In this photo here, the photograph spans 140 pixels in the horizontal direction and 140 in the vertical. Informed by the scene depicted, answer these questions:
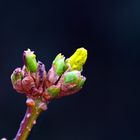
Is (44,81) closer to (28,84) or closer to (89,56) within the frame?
(28,84)

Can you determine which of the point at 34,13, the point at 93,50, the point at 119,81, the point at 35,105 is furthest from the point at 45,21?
the point at 35,105

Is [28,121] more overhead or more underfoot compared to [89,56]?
more underfoot

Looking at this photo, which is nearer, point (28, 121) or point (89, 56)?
point (28, 121)

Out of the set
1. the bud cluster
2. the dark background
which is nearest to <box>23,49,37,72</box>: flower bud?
the bud cluster

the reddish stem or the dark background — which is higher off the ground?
the dark background

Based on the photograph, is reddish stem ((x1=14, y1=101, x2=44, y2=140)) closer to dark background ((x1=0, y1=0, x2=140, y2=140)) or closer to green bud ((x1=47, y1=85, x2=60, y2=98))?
green bud ((x1=47, y1=85, x2=60, y2=98))

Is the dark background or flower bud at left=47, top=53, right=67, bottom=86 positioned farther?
the dark background

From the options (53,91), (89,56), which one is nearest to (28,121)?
(53,91)
